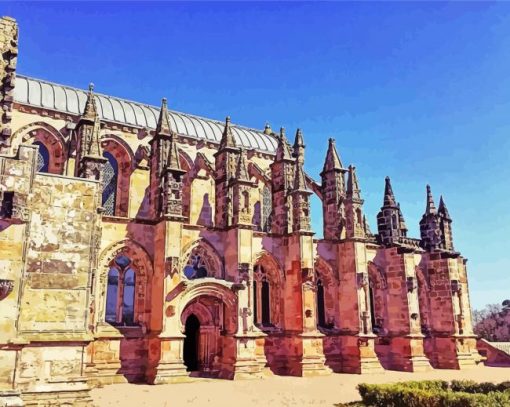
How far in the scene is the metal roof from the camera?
1022 inches

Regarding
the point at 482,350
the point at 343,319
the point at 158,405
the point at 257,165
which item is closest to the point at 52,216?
the point at 158,405

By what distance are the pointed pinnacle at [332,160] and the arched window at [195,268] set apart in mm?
9752

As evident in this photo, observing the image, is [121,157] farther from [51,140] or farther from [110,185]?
[51,140]

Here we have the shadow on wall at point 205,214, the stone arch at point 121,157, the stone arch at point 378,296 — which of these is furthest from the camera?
the shadow on wall at point 205,214

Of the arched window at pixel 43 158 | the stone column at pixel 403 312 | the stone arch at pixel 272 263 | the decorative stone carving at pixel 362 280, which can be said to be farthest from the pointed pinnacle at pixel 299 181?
the arched window at pixel 43 158

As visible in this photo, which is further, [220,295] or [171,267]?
[220,295]

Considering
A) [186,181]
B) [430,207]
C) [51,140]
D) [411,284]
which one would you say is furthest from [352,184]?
[51,140]

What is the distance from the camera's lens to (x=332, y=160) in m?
28.0

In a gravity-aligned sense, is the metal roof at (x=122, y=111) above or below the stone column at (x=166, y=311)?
above

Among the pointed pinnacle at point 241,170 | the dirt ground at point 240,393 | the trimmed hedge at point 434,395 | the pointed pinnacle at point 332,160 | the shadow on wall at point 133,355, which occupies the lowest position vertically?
the dirt ground at point 240,393

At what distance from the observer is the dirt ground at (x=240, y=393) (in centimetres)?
1502

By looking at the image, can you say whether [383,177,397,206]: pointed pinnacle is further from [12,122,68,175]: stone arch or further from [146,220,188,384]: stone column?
[12,122,68,175]: stone arch

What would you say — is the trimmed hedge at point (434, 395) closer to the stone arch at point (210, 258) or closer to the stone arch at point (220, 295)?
the stone arch at point (220, 295)

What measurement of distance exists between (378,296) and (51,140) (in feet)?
63.7
